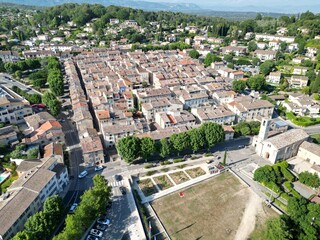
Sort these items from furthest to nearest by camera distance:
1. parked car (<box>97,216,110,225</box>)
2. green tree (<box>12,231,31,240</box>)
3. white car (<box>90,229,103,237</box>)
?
1. parked car (<box>97,216,110,225</box>)
2. white car (<box>90,229,103,237</box>)
3. green tree (<box>12,231,31,240</box>)

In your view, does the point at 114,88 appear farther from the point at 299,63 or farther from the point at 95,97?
the point at 299,63

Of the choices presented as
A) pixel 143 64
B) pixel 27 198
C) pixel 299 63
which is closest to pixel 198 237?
pixel 27 198

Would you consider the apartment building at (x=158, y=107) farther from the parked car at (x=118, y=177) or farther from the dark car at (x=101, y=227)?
the dark car at (x=101, y=227)

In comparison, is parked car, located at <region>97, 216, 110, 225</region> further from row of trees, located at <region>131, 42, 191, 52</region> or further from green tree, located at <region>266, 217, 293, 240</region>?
row of trees, located at <region>131, 42, 191, 52</region>

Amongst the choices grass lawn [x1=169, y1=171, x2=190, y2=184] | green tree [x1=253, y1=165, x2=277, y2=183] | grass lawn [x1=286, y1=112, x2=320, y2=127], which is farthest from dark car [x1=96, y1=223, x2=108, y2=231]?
grass lawn [x1=286, y1=112, x2=320, y2=127]

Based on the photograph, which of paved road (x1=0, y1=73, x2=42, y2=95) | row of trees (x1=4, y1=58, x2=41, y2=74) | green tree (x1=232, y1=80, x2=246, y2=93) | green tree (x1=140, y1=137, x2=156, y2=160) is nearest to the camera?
green tree (x1=140, y1=137, x2=156, y2=160)

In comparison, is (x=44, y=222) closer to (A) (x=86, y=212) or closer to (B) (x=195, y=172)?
(A) (x=86, y=212)

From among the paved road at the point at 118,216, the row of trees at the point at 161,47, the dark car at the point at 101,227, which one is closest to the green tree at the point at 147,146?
the paved road at the point at 118,216

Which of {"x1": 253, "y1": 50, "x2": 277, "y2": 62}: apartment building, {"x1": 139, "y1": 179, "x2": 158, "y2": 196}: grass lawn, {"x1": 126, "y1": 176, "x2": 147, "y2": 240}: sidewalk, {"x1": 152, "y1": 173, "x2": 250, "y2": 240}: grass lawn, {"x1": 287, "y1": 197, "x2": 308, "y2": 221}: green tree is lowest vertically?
{"x1": 152, "y1": 173, "x2": 250, "y2": 240}: grass lawn
